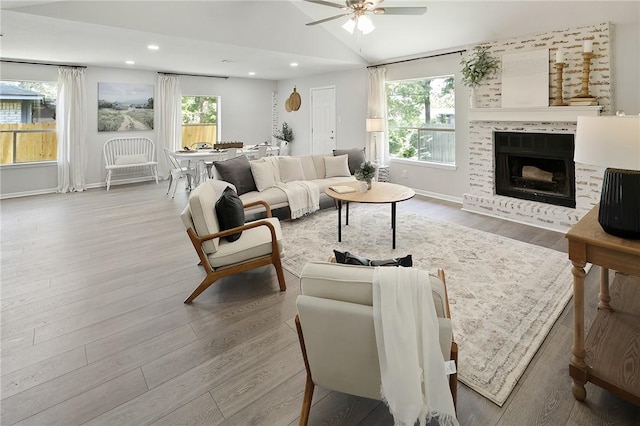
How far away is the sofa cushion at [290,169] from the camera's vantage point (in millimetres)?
5469

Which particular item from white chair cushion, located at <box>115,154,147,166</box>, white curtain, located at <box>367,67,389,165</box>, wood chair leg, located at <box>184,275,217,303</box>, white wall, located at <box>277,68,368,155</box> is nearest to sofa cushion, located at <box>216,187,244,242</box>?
wood chair leg, located at <box>184,275,217,303</box>

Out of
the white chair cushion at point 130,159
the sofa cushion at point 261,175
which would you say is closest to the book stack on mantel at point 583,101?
the sofa cushion at point 261,175

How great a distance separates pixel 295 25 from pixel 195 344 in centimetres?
550

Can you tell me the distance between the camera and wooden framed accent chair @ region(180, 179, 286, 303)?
277cm

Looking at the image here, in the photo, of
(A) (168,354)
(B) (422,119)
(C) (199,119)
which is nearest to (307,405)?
(A) (168,354)

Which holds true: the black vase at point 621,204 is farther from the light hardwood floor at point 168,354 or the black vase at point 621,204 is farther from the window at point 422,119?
the window at point 422,119

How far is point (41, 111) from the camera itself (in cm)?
710

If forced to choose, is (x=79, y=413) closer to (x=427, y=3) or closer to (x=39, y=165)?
(x=427, y=3)

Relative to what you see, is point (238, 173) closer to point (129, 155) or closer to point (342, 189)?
point (342, 189)

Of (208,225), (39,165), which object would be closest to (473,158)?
(208,225)

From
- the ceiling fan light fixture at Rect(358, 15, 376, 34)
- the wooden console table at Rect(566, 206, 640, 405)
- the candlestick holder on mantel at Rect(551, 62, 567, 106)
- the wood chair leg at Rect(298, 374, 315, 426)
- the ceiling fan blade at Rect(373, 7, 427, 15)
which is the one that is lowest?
the wood chair leg at Rect(298, 374, 315, 426)

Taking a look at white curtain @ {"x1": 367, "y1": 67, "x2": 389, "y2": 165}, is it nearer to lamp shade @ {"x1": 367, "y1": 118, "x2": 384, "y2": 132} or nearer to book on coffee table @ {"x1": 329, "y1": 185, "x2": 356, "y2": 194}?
lamp shade @ {"x1": 367, "y1": 118, "x2": 384, "y2": 132}

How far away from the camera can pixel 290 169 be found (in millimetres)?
5516

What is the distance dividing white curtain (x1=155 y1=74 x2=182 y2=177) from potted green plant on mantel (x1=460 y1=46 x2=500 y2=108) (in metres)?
6.38
